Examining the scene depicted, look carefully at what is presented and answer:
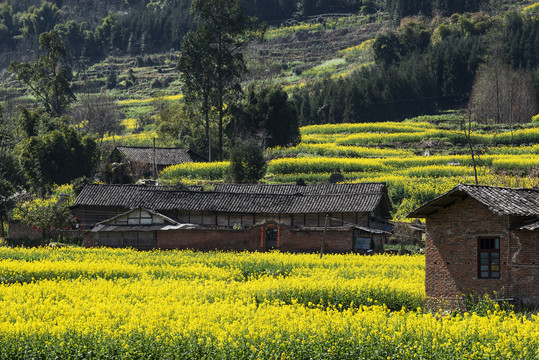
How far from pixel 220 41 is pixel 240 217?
29547mm

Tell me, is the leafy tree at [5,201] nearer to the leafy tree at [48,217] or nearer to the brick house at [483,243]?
the leafy tree at [48,217]

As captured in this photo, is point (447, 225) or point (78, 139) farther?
point (78, 139)

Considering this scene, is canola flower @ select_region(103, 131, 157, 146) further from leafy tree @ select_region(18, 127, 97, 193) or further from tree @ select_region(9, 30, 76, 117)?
leafy tree @ select_region(18, 127, 97, 193)

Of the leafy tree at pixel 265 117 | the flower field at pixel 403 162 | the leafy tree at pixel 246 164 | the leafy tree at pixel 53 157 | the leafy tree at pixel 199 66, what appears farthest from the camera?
the leafy tree at pixel 265 117

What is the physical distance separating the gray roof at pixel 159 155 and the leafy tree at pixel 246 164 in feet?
42.1

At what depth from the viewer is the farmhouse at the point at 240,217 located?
50281mm

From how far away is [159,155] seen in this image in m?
81.1

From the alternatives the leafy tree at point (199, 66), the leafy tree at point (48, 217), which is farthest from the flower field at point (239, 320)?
the leafy tree at point (199, 66)

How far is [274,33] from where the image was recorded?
178875mm

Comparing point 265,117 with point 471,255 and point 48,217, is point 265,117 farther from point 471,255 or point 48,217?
point 471,255

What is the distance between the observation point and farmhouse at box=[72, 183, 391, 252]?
50281 millimetres

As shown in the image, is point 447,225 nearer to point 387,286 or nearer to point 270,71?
point 387,286

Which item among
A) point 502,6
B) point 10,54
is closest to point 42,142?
point 502,6

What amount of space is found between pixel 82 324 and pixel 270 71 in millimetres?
92259
